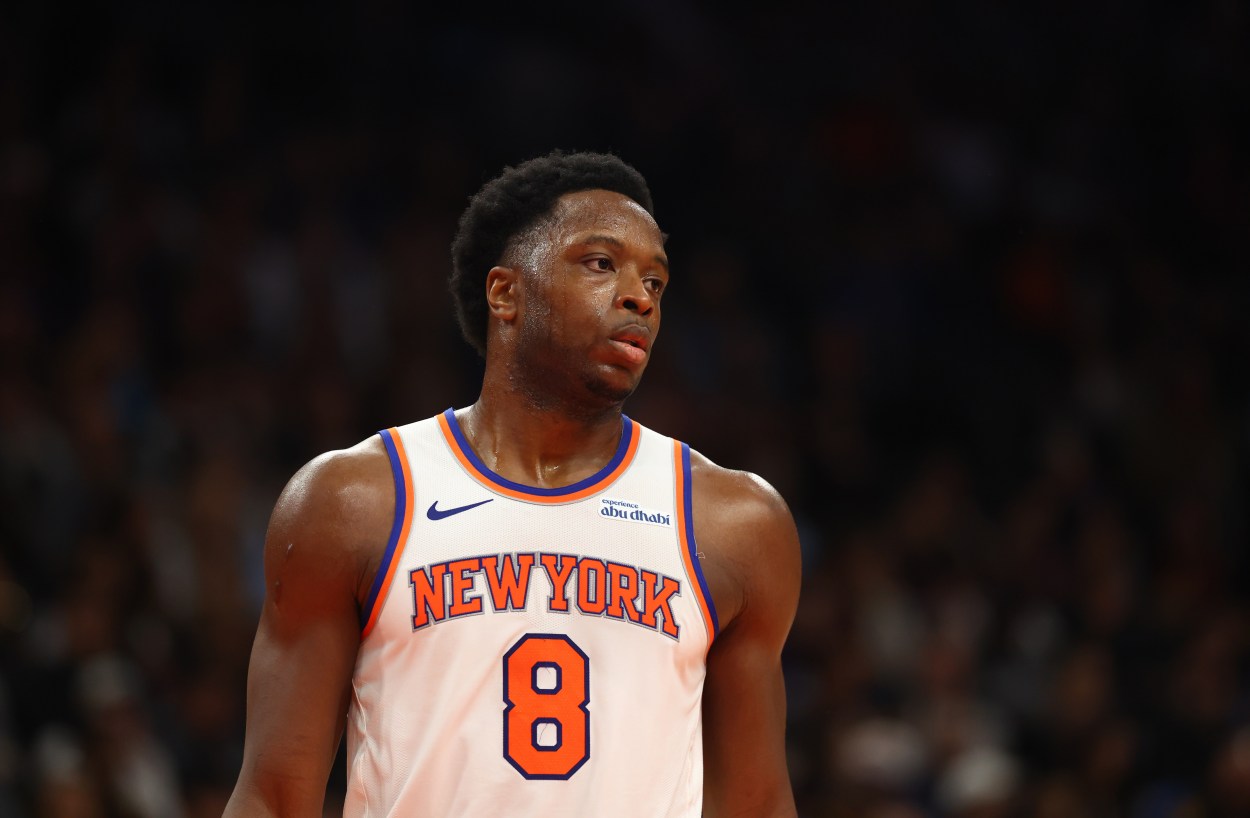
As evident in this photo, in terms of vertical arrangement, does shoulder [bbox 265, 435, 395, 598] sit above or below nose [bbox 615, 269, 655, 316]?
below

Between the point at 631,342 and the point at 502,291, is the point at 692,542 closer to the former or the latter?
the point at 631,342

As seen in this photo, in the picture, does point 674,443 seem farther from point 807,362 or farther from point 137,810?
point 807,362

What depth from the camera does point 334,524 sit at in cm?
317

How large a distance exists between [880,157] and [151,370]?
469 centimetres

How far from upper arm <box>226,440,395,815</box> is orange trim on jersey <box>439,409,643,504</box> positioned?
231mm

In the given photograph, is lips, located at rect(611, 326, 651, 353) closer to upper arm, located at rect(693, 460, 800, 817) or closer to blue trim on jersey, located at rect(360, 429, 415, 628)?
upper arm, located at rect(693, 460, 800, 817)

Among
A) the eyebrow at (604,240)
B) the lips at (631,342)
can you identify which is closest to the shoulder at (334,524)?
the lips at (631,342)

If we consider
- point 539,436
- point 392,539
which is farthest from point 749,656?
point 392,539

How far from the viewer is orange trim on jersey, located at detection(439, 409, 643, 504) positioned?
3.32m

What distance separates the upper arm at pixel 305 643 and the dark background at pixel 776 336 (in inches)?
138

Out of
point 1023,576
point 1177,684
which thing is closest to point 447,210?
point 1023,576

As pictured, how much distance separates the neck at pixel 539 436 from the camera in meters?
3.40

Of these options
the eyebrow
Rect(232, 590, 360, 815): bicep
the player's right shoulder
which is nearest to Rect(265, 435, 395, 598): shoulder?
the player's right shoulder

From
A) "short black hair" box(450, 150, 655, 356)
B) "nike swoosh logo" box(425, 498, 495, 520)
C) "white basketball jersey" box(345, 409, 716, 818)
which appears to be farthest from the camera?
"short black hair" box(450, 150, 655, 356)
